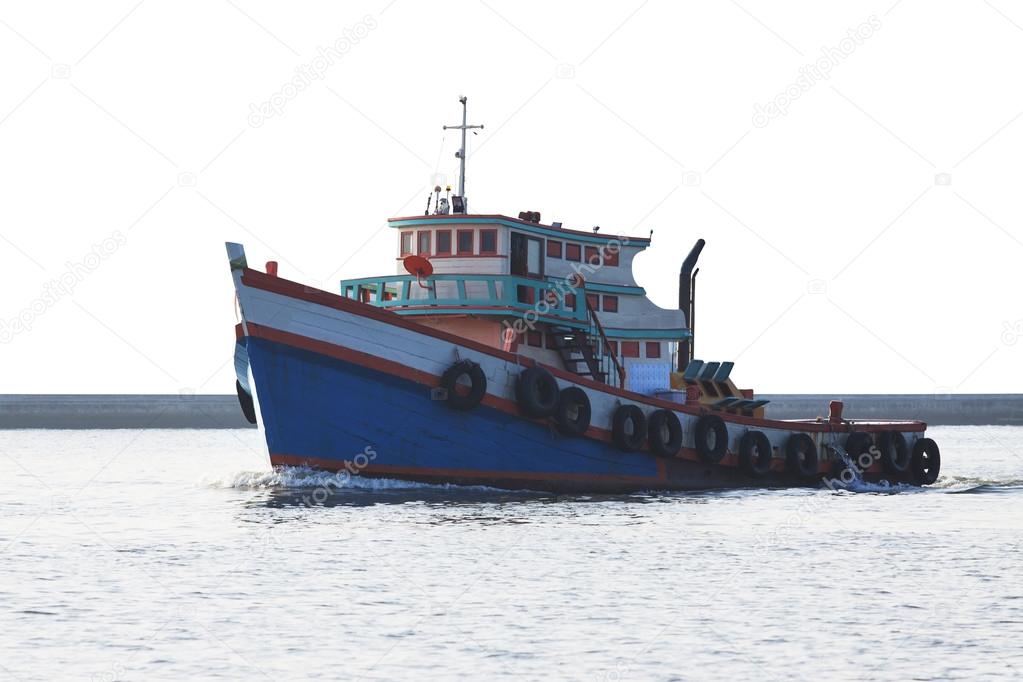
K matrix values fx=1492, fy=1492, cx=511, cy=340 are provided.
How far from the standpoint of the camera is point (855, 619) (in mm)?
16953

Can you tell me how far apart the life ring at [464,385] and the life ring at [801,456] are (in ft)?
32.8

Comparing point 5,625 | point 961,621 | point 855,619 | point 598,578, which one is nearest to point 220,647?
point 5,625

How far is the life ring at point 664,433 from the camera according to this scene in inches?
1219

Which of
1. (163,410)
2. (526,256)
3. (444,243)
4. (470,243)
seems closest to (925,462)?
(526,256)

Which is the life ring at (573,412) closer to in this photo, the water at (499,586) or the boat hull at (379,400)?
the boat hull at (379,400)

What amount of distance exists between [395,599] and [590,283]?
15942 millimetres

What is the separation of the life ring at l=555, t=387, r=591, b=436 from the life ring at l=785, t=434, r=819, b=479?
721 centimetres

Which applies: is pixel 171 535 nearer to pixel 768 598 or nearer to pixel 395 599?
pixel 395 599

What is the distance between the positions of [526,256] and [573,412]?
13.1ft

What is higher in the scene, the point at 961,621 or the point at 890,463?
the point at 890,463

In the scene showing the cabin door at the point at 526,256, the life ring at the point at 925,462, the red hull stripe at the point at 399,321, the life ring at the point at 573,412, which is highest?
the cabin door at the point at 526,256

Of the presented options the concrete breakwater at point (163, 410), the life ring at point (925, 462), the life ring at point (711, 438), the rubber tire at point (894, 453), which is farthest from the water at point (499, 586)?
the concrete breakwater at point (163, 410)

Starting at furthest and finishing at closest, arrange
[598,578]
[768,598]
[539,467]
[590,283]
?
[590,283] < [539,467] < [598,578] < [768,598]

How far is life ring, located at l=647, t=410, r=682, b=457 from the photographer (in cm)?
3095
